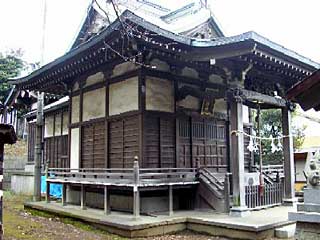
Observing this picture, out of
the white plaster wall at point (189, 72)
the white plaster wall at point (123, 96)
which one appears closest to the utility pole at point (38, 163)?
the white plaster wall at point (123, 96)

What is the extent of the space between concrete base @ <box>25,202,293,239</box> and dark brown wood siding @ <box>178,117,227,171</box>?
1.79 meters

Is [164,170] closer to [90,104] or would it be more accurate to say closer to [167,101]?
[167,101]

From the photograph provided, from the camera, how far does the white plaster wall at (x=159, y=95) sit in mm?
10102

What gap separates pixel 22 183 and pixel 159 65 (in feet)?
37.9

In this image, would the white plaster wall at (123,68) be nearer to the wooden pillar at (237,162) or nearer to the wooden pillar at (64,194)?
the wooden pillar at (237,162)

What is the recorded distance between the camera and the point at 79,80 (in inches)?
503

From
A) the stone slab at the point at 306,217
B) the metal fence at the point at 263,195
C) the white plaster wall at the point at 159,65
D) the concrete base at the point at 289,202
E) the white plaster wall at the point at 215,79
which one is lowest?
the concrete base at the point at 289,202

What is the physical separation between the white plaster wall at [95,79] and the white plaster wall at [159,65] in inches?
88.0

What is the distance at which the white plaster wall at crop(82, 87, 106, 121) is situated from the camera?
11.6m

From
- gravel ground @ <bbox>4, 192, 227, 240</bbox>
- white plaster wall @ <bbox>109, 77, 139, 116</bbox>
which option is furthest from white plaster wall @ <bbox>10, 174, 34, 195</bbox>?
white plaster wall @ <bbox>109, 77, 139, 116</bbox>

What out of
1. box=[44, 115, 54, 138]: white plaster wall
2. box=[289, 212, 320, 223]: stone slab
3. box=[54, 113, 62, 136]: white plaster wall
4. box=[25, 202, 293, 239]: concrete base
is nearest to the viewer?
box=[289, 212, 320, 223]: stone slab

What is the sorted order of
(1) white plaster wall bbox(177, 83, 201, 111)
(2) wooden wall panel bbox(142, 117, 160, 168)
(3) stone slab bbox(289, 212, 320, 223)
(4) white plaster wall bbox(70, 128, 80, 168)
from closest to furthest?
(3) stone slab bbox(289, 212, 320, 223)
(2) wooden wall panel bbox(142, 117, 160, 168)
(1) white plaster wall bbox(177, 83, 201, 111)
(4) white plaster wall bbox(70, 128, 80, 168)

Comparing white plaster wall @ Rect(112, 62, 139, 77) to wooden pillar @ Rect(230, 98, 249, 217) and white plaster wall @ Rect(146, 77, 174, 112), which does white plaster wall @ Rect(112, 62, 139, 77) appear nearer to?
white plaster wall @ Rect(146, 77, 174, 112)

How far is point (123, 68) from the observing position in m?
10.7
